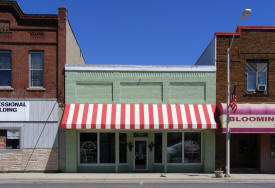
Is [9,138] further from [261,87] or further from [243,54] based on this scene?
[261,87]

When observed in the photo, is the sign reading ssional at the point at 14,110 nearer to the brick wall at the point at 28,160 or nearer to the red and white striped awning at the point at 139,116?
the brick wall at the point at 28,160

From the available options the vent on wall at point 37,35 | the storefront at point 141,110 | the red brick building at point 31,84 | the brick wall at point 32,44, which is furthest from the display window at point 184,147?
the vent on wall at point 37,35

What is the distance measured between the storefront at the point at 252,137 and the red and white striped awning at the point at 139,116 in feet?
4.14

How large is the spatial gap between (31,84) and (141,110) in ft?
23.1

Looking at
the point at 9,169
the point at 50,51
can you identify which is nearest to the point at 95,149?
the point at 9,169

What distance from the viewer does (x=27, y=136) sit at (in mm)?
14492

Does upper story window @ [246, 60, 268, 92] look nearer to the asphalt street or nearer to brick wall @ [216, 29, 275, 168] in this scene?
brick wall @ [216, 29, 275, 168]

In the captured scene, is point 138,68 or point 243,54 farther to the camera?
point 243,54

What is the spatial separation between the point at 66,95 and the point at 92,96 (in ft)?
5.16

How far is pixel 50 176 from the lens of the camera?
43.3ft

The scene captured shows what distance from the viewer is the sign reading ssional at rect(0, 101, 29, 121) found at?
14.4m

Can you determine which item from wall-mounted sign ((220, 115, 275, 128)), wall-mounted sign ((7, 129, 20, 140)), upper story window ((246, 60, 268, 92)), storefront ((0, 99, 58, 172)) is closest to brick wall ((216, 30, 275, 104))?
upper story window ((246, 60, 268, 92))

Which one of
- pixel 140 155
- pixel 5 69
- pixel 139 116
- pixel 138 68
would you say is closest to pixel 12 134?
pixel 5 69

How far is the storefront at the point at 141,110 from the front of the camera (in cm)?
1474
